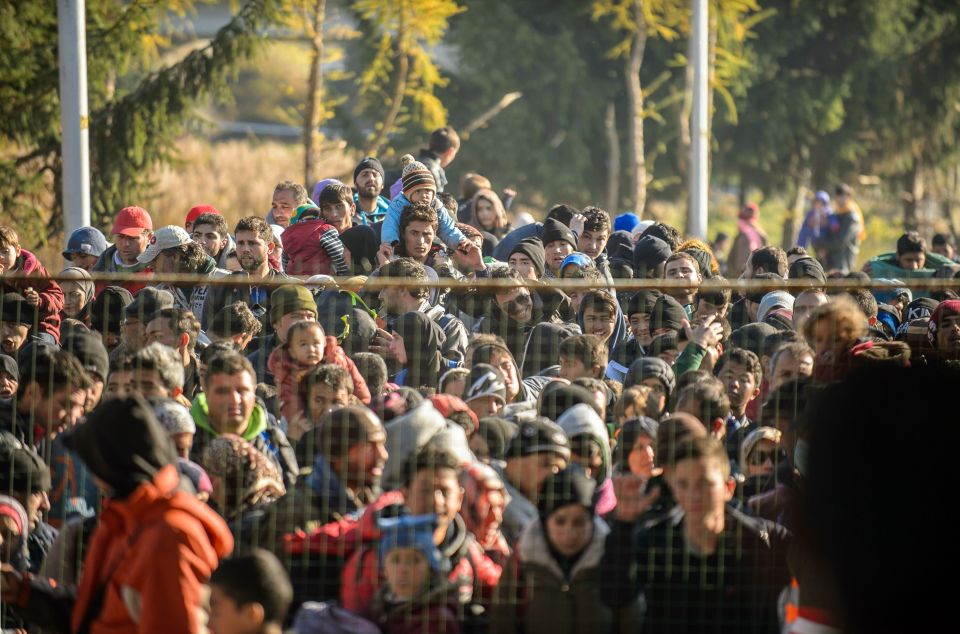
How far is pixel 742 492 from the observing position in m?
6.49

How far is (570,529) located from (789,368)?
1.76 meters

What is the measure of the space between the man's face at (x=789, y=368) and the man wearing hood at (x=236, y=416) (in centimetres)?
230

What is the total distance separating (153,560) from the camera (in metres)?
4.93

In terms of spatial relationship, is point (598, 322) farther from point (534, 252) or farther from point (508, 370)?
point (534, 252)

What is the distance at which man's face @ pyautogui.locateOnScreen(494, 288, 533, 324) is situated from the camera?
344 inches

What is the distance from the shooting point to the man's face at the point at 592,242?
35.6 ft

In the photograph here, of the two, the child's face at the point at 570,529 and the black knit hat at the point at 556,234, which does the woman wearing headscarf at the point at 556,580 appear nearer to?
the child's face at the point at 570,529

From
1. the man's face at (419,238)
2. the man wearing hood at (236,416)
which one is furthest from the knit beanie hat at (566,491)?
the man's face at (419,238)

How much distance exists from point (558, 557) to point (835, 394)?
1.62 m

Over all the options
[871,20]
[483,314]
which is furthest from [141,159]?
[871,20]

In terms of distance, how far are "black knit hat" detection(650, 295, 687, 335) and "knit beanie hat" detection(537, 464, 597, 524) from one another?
8.58 feet

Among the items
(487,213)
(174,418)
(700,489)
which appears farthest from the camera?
(487,213)

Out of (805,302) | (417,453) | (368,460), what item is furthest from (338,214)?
(417,453)

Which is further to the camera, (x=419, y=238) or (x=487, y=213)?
(x=487, y=213)
